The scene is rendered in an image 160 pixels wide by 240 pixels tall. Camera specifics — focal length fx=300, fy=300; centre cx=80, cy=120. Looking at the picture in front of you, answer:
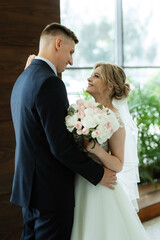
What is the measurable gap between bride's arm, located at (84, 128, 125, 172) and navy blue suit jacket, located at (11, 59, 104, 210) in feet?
0.38

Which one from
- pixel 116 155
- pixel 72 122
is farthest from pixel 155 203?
pixel 72 122

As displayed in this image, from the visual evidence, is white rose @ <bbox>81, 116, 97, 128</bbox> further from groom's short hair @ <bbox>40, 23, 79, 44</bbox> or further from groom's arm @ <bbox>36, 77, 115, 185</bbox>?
groom's short hair @ <bbox>40, 23, 79, 44</bbox>

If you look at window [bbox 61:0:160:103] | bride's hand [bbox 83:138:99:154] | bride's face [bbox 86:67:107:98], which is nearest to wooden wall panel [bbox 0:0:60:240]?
bride's face [bbox 86:67:107:98]

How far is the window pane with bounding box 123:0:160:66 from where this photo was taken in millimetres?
4570

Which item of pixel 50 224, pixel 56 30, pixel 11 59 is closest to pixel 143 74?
pixel 11 59

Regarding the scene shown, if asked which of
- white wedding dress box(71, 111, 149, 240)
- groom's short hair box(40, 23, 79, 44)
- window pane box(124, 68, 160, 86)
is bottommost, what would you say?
white wedding dress box(71, 111, 149, 240)

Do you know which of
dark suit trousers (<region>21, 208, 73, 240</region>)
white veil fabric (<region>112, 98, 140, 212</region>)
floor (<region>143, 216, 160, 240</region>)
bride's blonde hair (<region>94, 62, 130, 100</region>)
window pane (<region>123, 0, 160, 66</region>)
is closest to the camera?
dark suit trousers (<region>21, 208, 73, 240</region>)

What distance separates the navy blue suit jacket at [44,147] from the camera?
1680mm

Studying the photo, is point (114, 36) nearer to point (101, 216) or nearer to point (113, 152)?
point (113, 152)

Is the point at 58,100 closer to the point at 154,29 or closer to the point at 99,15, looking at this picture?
the point at 99,15

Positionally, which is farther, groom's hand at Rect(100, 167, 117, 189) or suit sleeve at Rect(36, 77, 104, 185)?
groom's hand at Rect(100, 167, 117, 189)

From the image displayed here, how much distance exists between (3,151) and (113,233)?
43.7 inches

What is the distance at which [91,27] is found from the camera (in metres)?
4.30

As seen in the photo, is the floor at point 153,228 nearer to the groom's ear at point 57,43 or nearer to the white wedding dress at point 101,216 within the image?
the white wedding dress at point 101,216
